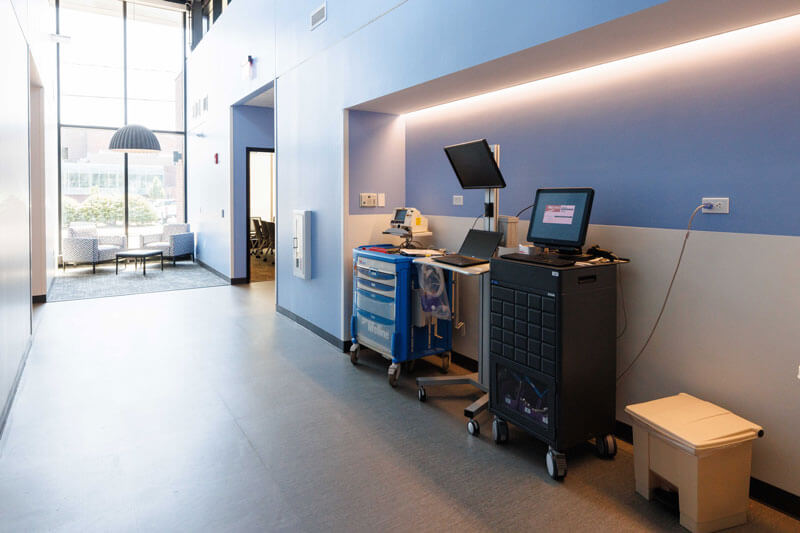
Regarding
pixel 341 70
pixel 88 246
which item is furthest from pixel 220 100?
pixel 341 70

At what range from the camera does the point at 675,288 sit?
2801 mm

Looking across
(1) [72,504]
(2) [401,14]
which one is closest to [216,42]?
(2) [401,14]

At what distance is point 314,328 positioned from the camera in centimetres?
540

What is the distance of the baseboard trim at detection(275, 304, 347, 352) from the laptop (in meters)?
1.77

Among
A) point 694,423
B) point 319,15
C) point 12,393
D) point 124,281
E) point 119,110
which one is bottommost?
point 12,393

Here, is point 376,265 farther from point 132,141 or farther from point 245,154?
point 132,141

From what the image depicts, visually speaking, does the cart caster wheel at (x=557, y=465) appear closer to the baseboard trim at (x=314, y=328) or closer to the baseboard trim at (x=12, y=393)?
the baseboard trim at (x=314, y=328)

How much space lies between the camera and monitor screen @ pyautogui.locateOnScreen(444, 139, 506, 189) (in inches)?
130

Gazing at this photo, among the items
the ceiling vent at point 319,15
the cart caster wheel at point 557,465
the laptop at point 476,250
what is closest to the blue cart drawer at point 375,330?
the laptop at point 476,250

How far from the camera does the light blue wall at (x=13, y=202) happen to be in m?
3.33

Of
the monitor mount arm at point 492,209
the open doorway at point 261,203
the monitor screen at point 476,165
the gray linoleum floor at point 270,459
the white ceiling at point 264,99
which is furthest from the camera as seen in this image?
the open doorway at point 261,203

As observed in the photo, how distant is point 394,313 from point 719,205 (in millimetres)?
2231

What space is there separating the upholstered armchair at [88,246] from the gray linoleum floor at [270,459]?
5156 mm

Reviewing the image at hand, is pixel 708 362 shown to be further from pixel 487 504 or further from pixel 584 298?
pixel 487 504
